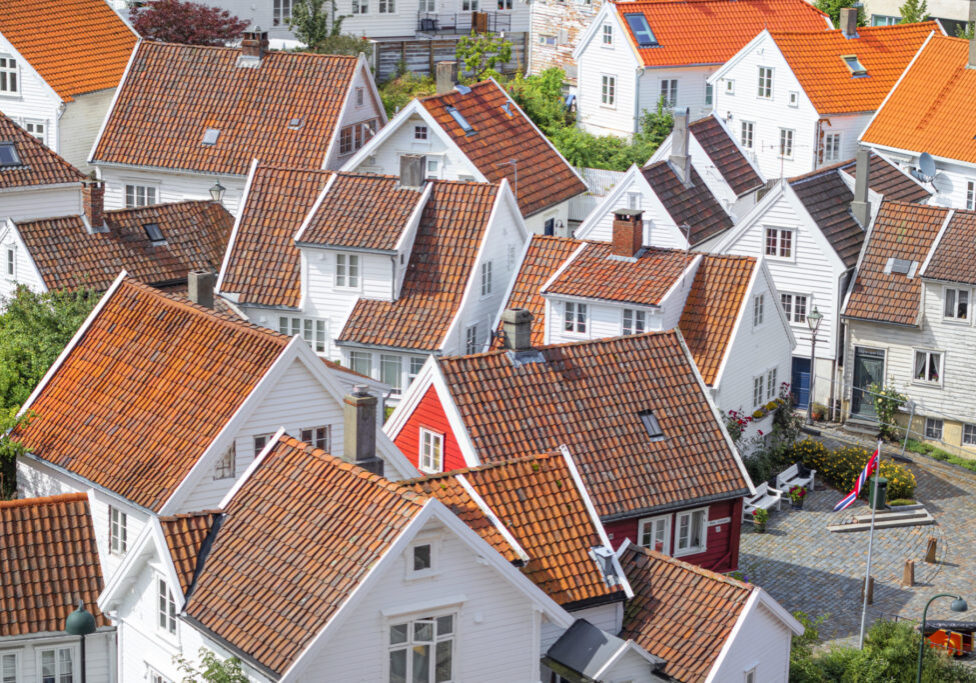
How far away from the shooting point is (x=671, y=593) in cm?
3978

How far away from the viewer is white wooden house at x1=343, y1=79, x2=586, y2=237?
67.0m

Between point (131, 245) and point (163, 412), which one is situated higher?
point (131, 245)

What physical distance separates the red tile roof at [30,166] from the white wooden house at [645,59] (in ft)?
87.8

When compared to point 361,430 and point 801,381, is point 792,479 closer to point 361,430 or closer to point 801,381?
point 801,381

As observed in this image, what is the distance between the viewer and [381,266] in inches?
2313

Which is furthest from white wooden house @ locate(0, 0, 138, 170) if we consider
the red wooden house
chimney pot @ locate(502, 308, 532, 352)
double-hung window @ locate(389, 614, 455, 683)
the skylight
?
double-hung window @ locate(389, 614, 455, 683)

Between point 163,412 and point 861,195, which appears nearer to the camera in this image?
point 163,412

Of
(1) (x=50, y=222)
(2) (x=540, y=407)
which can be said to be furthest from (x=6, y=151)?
(2) (x=540, y=407)

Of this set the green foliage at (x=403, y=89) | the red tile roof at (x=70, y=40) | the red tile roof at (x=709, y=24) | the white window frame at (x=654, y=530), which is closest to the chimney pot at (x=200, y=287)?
the white window frame at (x=654, y=530)

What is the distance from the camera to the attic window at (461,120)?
223 feet

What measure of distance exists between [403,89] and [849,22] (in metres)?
19.3

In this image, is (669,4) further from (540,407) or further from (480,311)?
(540,407)

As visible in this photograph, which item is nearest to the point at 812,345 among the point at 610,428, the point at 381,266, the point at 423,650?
the point at 381,266

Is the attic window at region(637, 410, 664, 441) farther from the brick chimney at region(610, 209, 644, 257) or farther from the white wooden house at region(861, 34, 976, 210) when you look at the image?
the white wooden house at region(861, 34, 976, 210)
